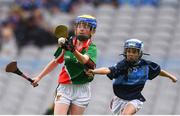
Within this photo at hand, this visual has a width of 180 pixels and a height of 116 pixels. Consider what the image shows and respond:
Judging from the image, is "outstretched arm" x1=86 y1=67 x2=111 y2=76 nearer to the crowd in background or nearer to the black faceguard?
the black faceguard

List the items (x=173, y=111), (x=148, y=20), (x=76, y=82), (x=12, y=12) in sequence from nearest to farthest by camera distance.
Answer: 1. (x=76, y=82)
2. (x=173, y=111)
3. (x=148, y=20)
4. (x=12, y=12)

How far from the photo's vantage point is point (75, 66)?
8.14 m

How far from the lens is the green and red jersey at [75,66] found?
318 inches

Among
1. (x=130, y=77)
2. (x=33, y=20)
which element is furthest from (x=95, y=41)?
(x=130, y=77)

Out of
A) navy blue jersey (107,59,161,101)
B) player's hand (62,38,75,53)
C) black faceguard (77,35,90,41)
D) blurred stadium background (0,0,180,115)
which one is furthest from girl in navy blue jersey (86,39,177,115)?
blurred stadium background (0,0,180,115)

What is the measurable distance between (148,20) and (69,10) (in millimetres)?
2288

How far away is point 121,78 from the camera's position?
8.37m

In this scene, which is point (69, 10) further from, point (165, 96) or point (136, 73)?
point (136, 73)

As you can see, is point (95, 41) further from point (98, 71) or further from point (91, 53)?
point (98, 71)

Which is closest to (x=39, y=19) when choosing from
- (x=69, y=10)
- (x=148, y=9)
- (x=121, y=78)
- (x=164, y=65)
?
(x=69, y=10)

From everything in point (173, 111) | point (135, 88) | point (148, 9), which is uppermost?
point (135, 88)

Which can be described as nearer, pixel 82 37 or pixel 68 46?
pixel 68 46

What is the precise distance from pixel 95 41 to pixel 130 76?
10.5 meters

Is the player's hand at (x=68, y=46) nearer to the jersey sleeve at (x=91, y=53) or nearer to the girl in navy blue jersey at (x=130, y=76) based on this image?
the jersey sleeve at (x=91, y=53)
